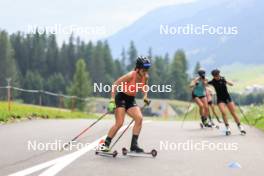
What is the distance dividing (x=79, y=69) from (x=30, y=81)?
25.3m

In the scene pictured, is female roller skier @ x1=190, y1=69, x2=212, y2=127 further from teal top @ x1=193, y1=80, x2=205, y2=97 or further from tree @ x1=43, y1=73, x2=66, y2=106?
tree @ x1=43, y1=73, x2=66, y2=106

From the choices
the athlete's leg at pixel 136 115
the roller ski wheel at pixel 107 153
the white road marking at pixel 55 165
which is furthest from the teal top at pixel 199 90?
the roller ski wheel at pixel 107 153

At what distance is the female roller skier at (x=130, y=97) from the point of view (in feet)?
33.1

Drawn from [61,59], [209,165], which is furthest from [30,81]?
[209,165]

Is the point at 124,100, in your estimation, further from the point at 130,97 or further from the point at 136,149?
the point at 136,149

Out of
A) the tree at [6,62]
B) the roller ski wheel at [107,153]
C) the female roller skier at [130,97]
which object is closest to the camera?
the roller ski wheel at [107,153]

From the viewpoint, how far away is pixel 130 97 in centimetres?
1046

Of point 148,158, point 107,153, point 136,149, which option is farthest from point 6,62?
point 148,158

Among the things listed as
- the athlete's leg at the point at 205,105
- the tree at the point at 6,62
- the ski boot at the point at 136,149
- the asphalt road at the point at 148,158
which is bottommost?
the asphalt road at the point at 148,158

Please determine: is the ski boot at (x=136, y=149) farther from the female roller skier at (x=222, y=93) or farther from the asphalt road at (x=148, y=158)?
the female roller skier at (x=222, y=93)

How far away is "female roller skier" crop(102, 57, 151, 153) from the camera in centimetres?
1009

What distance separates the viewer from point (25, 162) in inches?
352

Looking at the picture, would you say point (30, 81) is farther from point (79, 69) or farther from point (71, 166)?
point (71, 166)

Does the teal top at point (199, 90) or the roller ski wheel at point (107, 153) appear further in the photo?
the teal top at point (199, 90)
